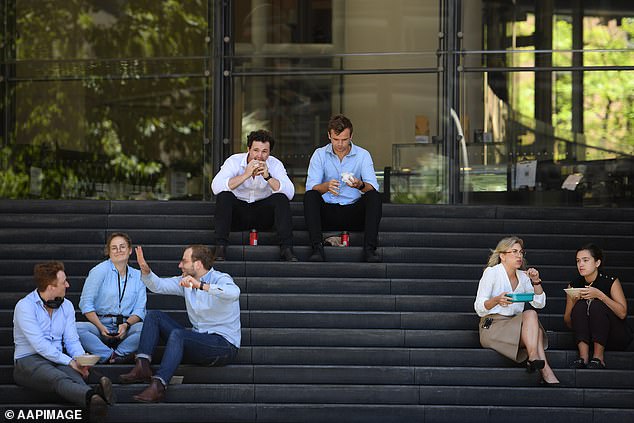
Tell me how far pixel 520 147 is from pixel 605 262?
145 inches

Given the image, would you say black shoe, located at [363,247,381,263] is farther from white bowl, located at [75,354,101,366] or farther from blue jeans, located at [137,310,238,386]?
white bowl, located at [75,354,101,366]

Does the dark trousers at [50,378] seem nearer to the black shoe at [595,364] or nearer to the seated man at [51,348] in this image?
the seated man at [51,348]

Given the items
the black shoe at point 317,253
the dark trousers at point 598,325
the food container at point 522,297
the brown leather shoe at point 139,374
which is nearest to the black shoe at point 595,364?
the dark trousers at point 598,325

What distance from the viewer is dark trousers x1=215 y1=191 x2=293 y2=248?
32.0 feet

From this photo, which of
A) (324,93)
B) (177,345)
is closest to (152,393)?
(177,345)

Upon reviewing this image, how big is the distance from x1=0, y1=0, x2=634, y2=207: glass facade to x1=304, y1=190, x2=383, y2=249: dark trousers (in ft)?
10.2

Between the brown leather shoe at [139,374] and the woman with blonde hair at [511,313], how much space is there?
237 centimetres

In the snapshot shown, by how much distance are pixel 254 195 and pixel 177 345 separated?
2.53 metres

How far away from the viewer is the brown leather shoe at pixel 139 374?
26.0 feet

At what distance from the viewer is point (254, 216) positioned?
10086 mm

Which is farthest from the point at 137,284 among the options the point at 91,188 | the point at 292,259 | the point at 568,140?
the point at 568,140

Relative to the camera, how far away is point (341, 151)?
33.9 feet

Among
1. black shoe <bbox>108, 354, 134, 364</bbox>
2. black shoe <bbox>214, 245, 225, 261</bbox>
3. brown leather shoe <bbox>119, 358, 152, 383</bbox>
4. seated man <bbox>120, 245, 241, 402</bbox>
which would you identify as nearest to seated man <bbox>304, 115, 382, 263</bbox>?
black shoe <bbox>214, 245, 225, 261</bbox>

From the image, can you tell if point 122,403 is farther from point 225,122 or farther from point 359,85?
point 359,85
